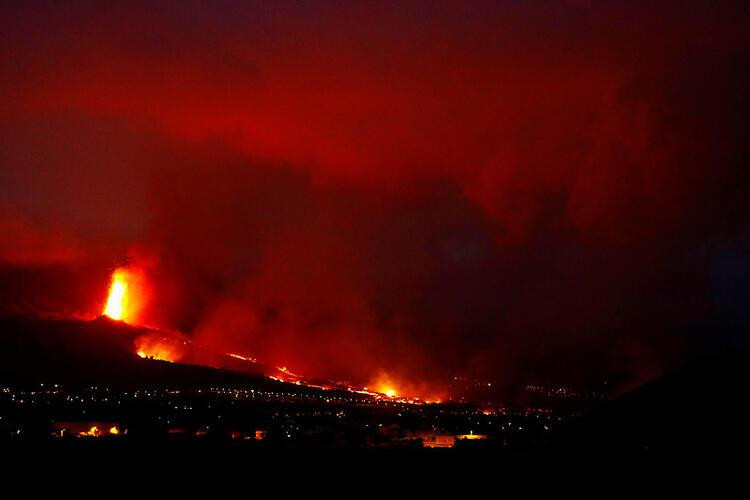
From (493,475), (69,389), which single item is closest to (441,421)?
(493,475)

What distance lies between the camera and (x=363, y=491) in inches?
480

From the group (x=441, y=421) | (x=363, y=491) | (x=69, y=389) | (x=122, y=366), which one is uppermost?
(x=122, y=366)

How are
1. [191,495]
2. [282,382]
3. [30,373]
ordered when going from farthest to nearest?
1. [282,382]
2. [30,373]
3. [191,495]

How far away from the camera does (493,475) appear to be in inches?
Answer: 504

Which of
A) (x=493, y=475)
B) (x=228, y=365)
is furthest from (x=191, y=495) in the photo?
(x=228, y=365)

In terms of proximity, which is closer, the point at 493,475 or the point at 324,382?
the point at 493,475

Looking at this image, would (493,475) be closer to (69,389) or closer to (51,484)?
(51,484)

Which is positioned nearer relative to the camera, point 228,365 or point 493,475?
point 493,475

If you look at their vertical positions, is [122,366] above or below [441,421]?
above

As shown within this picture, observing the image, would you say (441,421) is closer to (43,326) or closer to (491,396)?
(491,396)

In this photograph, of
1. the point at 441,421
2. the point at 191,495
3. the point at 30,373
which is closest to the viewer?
the point at 191,495

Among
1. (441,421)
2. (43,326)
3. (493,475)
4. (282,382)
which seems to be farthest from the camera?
(43,326)

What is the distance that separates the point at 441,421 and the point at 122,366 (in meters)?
64.8

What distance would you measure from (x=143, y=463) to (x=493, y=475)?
603cm
